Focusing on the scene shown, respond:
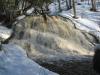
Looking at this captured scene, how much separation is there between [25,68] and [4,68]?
62cm

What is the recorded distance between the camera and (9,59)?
397 inches

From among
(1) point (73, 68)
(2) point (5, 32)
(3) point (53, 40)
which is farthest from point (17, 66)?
(2) point (5, 32)

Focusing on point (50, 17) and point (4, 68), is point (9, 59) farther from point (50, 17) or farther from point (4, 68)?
point (50, 17)

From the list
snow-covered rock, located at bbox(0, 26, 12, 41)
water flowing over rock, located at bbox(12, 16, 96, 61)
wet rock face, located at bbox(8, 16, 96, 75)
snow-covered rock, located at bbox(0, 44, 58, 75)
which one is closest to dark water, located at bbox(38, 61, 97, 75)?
wet rock face, located at bbox(8, 16, 96, 75)

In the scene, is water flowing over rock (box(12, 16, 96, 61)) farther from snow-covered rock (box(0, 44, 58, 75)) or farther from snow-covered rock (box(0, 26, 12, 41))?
snow-covered rock (box(0, 44, 58, 75))

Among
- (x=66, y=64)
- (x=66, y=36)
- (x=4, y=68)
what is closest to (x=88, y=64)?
(x=66, y=64)

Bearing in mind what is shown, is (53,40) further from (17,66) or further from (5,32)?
(17,66)

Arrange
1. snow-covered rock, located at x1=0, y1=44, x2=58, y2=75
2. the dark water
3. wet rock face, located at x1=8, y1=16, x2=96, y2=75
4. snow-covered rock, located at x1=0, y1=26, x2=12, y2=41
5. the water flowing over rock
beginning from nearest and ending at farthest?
1. snow-covered rock, located at x1=0, y1=44, x2=58, y2=75
2. the dark water
3. wet rock face, located at x1=8, y1=16, x2=96, y2=75
4. the water flowing over rock
5. snow-covered rock, located at x1=0, y1=26, x2=12, y2=41

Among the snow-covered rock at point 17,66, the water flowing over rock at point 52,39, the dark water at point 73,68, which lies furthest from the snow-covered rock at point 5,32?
the snow-covered rock at point 17,66

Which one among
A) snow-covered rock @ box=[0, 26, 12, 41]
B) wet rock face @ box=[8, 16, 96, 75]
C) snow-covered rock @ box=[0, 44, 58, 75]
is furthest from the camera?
snow-covered rock @ box=[0, 26, 12, 41]

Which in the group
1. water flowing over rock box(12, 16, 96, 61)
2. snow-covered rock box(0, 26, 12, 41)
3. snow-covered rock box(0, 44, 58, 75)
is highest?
snow-covered rock box(0, 44, 58, 75)

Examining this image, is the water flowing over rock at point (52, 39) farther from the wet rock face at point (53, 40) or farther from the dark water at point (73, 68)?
the dark water at point (73, 68)

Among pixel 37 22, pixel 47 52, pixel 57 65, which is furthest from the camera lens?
pixel 37 22

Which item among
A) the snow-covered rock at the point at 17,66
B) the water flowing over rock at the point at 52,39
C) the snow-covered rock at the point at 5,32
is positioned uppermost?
the snow-covered rock at the point at 17,66
